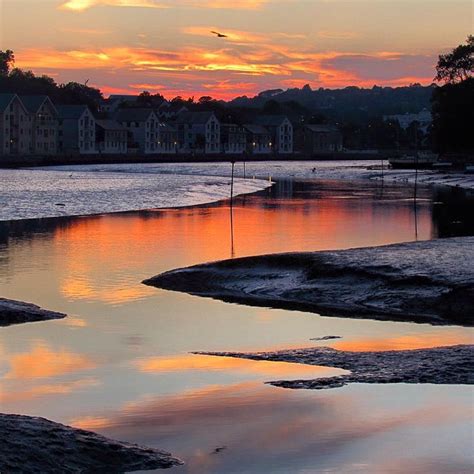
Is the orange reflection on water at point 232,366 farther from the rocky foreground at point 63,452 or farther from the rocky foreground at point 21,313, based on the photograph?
the rocky foreground at point 63,452

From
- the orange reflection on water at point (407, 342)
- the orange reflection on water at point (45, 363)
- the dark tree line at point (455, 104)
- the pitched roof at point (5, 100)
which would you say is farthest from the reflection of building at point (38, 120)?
the orange reflection on water at point (45, 363)

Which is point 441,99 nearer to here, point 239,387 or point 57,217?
point 57,217

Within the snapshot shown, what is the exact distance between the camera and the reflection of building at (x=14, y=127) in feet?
613

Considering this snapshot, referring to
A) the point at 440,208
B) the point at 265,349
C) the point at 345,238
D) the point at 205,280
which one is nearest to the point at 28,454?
the point at 265,349

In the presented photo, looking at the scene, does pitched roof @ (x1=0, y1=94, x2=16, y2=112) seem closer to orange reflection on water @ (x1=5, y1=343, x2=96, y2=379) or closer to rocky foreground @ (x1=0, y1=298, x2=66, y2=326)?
rocky foreground @ (x1=0, y1=298, x2=66, y2=326)

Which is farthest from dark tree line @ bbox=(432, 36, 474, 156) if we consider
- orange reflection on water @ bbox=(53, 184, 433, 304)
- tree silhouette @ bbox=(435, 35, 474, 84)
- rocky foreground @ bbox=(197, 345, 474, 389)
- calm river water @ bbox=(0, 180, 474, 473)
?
rocky foreground @ bbox=(197, 345, 474, 389)

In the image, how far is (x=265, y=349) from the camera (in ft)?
58.2

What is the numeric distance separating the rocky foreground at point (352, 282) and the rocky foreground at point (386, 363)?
3746 mm

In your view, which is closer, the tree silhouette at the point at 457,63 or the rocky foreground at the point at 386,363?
the rocky foreground at the point at 386,363

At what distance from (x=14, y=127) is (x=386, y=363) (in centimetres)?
17938

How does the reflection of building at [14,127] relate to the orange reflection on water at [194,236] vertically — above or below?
above

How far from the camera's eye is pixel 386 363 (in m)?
16.2

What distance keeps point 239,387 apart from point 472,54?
135876 mm

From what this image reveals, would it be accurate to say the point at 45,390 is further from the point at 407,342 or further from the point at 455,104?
the point at 455,104
